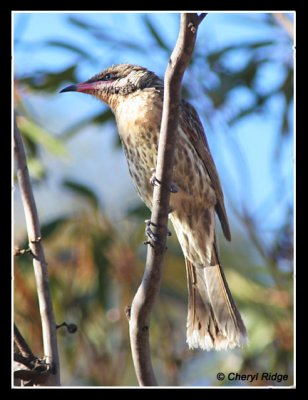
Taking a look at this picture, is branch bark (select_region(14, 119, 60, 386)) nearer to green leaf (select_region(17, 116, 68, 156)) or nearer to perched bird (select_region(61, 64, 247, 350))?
perched bird (select_region(61, 64, 247, 350))

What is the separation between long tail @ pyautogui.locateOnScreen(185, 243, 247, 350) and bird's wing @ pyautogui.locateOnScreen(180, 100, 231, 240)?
19 centimetres

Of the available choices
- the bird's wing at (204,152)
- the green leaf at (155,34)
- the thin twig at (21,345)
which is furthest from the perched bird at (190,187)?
the thin twig at (21,345)

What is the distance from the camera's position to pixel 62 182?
15.0ft

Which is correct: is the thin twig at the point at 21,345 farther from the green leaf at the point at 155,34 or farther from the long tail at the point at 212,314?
the green leaf at the point at 155,34

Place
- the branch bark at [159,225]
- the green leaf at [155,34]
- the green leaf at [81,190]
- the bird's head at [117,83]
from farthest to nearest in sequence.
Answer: the green leaf at [81,190] → the green leaf at [155,34] → the bird's head at [117,83] → the branch bark at [159,225]

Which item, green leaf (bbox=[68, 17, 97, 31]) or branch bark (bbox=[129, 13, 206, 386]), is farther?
green leaf (bbox=[68, 17, 97, 31])

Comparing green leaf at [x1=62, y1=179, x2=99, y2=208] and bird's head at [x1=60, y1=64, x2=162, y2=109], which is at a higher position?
bird's head at [x1=60, y1=64, x2=162, y2=109]

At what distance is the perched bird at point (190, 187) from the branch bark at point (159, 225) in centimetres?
66

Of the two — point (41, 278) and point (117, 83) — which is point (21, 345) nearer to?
point (41, 278)

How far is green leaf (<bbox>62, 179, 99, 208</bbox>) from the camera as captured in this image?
455 cm

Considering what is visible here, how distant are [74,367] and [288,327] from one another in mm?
1120

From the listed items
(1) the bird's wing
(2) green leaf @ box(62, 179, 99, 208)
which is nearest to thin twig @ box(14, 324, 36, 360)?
(1) the bird's wing

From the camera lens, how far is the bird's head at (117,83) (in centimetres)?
371

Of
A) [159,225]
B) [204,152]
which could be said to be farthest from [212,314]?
[159,225]
